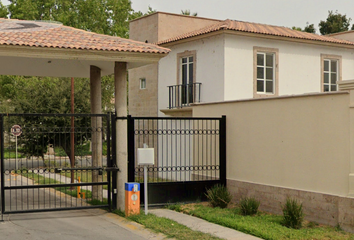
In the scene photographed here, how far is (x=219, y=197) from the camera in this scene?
1212 centimetres

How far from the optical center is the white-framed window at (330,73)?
22.7m

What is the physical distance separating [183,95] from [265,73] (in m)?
3.72

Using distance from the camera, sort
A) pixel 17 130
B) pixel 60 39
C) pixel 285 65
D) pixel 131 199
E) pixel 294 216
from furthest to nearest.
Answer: pixel 285 65 < pixel 17 130 < pixel 60 39 < pixel 131 199 < pixel 294 216

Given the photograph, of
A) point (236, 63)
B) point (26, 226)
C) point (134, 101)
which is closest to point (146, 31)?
point (134, 101)

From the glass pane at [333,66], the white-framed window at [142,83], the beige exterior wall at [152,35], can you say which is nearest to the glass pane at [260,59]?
the glass pane at [333,66]

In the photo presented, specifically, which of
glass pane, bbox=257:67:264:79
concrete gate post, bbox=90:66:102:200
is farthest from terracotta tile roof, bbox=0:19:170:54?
glass pane, bbox=257:67:264:79

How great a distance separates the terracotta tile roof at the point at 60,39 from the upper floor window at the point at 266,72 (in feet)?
30.8

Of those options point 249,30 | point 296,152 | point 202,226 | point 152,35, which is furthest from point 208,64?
point 202,226

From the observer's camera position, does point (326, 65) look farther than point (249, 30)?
Yes

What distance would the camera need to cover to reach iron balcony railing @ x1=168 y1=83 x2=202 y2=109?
2084cm

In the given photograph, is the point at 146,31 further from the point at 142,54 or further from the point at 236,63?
the point at 142,54

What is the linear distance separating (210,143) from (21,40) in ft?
18.8

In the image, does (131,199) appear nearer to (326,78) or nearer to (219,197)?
(219,197)

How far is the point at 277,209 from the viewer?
11.3 m
